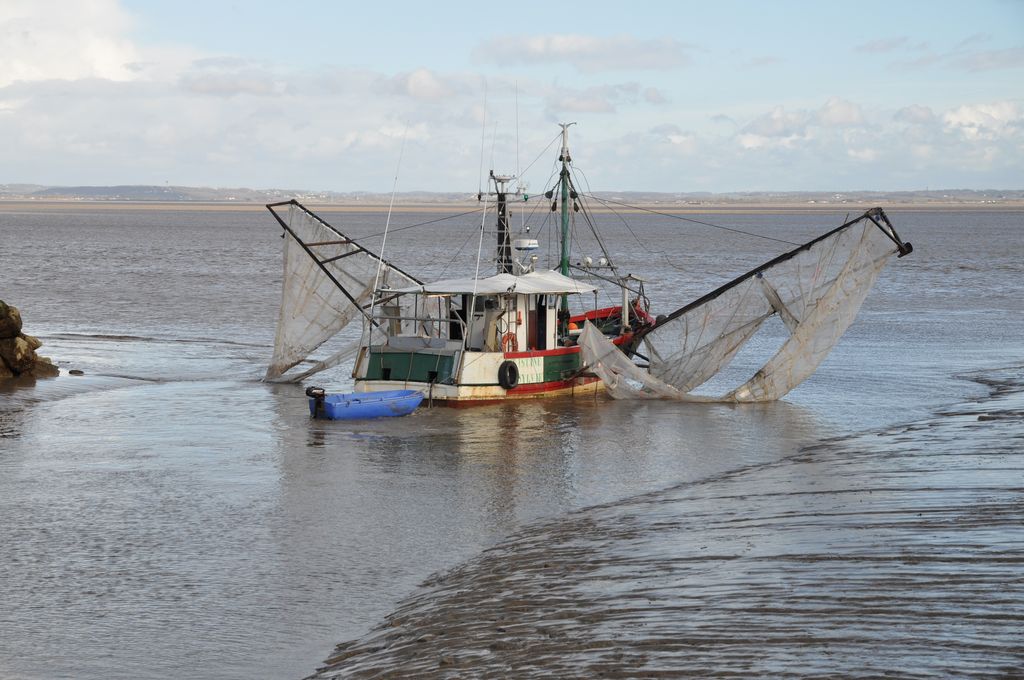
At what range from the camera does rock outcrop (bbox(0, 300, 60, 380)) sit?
90.9 ft

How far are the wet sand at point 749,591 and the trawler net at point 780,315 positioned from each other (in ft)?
31.9

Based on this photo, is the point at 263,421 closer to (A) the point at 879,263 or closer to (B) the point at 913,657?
(A) the point at 879,263

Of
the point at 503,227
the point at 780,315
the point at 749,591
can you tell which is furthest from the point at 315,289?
the point at 749,591

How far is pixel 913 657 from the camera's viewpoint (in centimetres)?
840

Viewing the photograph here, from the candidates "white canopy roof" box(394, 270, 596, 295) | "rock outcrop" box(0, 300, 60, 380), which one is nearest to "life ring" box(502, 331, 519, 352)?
"white canopy roof" box(394, 270, 596, 295)

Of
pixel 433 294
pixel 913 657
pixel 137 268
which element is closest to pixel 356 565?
pixel 913 657

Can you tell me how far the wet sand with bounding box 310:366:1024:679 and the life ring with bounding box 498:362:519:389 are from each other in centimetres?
990

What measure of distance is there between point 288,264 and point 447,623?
18957mm

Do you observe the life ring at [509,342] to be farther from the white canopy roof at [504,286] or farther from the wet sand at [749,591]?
the wet sand at [749,591]

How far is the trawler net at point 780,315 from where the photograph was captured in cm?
2597

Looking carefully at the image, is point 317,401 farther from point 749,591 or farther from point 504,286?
point 749,591

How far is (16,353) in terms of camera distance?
27734 millimetres

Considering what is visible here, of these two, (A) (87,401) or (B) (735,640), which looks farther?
(A) (87,401)

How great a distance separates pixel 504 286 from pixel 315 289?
5007mm
